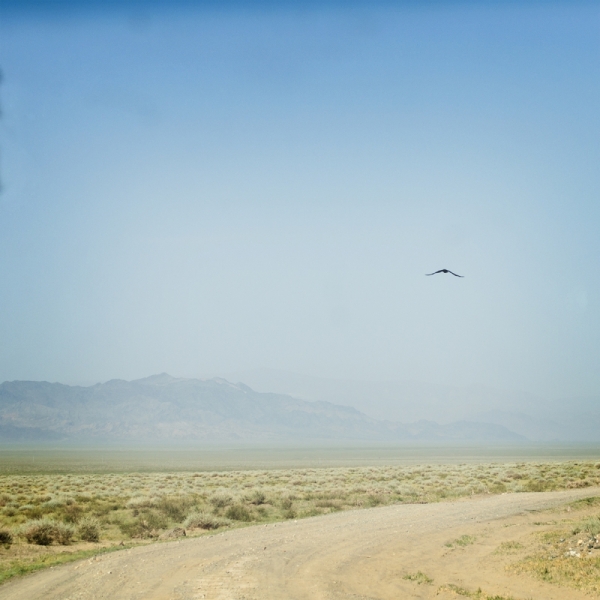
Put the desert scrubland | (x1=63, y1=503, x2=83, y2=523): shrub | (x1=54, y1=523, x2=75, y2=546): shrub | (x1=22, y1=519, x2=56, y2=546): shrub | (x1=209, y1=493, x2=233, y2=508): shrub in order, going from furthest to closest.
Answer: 1. (x1=209, y1=493, x2=233, y2=508): shrub
2. (x1=63, y1=503, x2=83, y2=523): shrub
3. (x1=54, y1=523, x2=75, y2=546): shrub
4. (x1=22, y1=519, x2=56, y2=546): shrub
5. the desert scrubland

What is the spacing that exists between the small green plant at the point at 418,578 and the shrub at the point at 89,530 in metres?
12.4

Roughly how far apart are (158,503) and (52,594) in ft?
49.1

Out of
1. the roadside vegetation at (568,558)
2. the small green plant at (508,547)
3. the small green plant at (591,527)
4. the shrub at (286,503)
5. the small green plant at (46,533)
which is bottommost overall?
the shrub at (286,503)

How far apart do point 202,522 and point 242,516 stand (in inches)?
115

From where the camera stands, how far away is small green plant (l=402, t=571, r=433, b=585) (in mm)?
13078

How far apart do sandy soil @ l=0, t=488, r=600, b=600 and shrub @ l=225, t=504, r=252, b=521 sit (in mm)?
3550

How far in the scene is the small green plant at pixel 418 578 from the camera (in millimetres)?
13078

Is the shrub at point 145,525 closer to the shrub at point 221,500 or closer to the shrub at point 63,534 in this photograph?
the shrub at point 63,534

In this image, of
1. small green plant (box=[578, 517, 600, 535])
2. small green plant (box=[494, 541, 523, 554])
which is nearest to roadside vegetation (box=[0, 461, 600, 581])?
small green plant (box=[578, 517, 600, 535])

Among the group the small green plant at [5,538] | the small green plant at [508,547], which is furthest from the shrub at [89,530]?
the small green plant at [508,547]

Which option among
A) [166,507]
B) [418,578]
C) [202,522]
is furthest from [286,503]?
[418,578]

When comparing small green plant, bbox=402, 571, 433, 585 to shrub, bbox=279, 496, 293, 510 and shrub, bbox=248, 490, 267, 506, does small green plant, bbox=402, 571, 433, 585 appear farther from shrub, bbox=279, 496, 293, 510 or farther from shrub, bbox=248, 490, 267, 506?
shrub, bbox=248, 490, 267, 506

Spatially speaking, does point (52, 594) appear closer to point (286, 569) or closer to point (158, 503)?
point (286, 569)

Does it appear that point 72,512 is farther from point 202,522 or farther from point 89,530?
point 202,522
